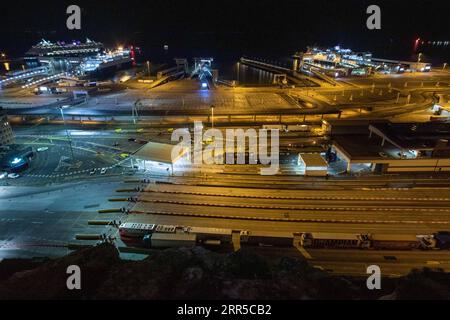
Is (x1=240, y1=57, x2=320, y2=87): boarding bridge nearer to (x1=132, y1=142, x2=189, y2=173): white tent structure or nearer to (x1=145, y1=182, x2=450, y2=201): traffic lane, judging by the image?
(x1=145, y1=182, x2=450, y2=201): traffic lane

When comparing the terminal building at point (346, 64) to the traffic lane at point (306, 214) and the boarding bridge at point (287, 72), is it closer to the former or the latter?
the boarding bridge at point (287, 72)

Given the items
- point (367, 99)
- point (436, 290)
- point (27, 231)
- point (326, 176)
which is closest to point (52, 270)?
point (27, 231)

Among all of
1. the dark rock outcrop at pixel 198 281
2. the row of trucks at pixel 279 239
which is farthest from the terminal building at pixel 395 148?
the dark rock outcrop at pixel 198 281

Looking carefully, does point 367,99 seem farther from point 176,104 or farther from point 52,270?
point 52,270

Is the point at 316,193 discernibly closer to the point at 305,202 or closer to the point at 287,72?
the point at 305,202

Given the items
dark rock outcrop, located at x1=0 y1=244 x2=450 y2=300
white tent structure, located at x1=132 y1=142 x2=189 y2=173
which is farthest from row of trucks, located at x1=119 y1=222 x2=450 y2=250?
white tent structure, located at x1=132 y1=142 x2=189 y2=173

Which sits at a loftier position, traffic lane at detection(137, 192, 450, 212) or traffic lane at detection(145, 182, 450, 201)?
traffic lane at detection(145, 182, 450, 201)
